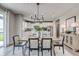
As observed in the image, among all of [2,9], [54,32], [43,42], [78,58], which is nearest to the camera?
[78,58]

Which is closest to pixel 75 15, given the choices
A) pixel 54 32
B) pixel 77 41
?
pixel 77 41

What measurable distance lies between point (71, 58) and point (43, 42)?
2306 millimetres

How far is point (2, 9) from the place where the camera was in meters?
6.44

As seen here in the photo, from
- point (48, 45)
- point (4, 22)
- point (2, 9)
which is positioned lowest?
point (48, 45)

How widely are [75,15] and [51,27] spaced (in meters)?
6.87

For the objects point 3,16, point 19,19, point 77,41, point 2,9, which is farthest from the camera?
point 19,19

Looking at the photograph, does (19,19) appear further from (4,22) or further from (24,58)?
(24,58)

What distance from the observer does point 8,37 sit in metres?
7.36

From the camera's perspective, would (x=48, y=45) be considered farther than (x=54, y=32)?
No

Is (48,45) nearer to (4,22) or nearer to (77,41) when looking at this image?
(77,41)

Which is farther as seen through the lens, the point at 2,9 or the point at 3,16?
the point at 3,16

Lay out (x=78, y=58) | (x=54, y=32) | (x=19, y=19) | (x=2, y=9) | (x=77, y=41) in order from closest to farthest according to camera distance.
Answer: (x=78, y=58) < (x=77, y=41) < (x=2, y=9) < (x=19, y=19) < (x=54, y=32)

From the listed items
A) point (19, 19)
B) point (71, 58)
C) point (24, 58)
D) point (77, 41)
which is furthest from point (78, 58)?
point (19, 19)

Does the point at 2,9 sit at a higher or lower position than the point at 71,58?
higher
